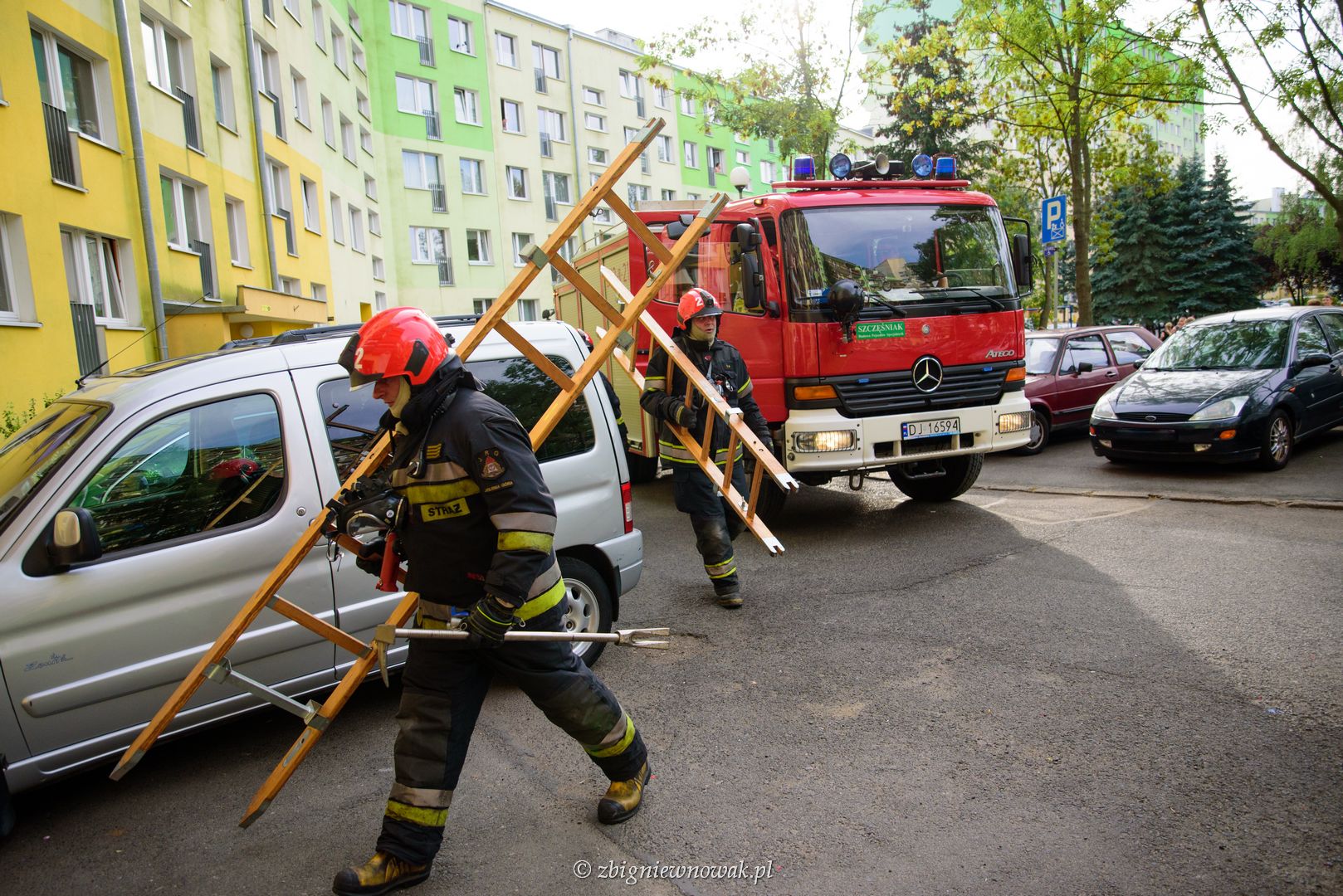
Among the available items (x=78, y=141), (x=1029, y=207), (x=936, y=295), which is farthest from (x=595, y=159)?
(x=936, y=295)

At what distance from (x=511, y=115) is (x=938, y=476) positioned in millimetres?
30392

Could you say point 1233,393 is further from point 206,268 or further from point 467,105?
point 467,105

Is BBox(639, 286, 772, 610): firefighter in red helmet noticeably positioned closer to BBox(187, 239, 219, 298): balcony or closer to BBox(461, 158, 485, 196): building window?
BBox(187, 239, 219, 298): balcony

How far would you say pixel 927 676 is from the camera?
4.24 m

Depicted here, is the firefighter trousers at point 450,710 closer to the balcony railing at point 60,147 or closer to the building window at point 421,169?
the balcony railing at point 60,147

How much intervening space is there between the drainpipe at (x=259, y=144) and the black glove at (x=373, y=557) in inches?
641

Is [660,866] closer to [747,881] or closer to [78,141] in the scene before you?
[747,881]

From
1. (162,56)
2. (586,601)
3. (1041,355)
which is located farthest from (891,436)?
(162,56)

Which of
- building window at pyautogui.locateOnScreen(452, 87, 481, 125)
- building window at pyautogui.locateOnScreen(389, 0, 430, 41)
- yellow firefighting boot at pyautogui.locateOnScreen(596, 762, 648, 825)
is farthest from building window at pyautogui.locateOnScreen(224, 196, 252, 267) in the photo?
building window at pyautogui.locateOnScreen(452, 87, 481, 125)

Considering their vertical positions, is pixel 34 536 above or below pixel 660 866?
above

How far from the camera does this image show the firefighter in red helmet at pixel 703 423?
563cm

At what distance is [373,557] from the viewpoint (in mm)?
3133

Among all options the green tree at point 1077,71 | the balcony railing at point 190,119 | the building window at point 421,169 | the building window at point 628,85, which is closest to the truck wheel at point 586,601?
the green tree at point 1077,71

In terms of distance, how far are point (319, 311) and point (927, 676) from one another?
17578 millimetres
